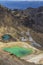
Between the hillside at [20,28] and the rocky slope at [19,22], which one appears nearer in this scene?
the hillside at [20,28]

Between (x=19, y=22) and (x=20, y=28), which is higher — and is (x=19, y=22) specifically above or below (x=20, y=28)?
above

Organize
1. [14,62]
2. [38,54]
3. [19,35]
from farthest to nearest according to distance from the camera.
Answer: [19,35] → [38,54] → [14,62]

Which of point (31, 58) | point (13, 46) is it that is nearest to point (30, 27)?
point (13, 46)

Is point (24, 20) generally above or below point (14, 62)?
below

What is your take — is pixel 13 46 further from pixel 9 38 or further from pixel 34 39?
pixel 34 39

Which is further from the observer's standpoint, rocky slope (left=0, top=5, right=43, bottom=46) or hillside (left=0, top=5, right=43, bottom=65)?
rocky slope (left=0, top=5, right=43, bottom=46)

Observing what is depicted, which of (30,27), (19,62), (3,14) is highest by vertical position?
(19,62)

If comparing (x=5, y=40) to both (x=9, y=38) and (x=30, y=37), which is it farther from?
(x=30, y=37)

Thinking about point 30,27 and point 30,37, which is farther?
point 30,27

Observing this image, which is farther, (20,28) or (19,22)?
(19,22)

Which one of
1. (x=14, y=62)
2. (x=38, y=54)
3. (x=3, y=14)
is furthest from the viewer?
(x=3, y=14)
